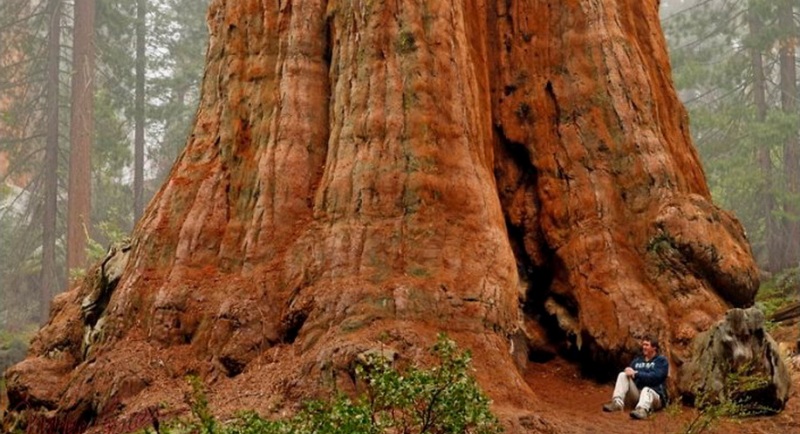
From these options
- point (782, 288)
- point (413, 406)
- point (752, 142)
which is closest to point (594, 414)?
point (413, 406)

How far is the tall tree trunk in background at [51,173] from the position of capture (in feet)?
82.1

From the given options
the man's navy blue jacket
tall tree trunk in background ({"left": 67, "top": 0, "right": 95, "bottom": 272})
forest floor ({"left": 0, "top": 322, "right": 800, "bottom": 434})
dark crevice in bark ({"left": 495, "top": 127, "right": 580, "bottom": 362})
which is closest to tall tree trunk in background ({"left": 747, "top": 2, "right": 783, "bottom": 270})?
forest floor ({"left": 0, "top": 322, "right": 800, "bottom": 434})

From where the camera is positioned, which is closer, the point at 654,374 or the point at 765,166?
the point at 654,374

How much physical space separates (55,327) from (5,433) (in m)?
1.39

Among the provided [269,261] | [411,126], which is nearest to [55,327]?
[269,261]

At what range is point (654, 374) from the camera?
8.27m

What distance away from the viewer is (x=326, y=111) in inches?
378

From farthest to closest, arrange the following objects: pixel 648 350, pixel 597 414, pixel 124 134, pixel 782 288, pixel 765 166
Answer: pixel 124 134 < pixel 765 166 < pixel 782 288 < pixel 648 350 < pixel 597 414

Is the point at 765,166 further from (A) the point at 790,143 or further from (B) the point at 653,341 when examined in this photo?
(B) the point at 653,341

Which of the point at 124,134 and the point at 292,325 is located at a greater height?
the point at 124,134

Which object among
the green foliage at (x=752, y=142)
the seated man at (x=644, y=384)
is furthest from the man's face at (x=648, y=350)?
the green foliage at (x=752, y=142)

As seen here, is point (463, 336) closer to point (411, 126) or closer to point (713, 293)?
point (411, 126)

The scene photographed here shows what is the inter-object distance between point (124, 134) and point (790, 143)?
2494 centimetres

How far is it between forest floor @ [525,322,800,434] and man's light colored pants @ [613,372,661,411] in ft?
0.43
